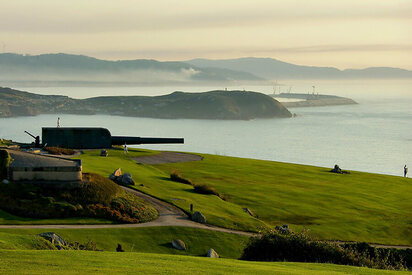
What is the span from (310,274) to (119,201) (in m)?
23.3

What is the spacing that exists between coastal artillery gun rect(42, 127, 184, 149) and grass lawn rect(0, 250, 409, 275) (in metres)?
Result: 54.6

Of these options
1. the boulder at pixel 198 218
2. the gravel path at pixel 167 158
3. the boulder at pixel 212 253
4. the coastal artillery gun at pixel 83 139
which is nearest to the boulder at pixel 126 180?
the boulder at pixel 198 218

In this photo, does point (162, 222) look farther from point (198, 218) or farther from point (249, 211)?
point (249, 211)

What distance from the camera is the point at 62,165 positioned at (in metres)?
40.8

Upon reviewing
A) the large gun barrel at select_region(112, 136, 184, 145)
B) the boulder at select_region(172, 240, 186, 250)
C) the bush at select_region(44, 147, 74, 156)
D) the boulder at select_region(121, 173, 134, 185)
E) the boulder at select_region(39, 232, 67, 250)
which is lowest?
the boulder at select_region(172, 240, 186, 250)

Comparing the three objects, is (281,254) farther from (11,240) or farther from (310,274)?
(11,240)

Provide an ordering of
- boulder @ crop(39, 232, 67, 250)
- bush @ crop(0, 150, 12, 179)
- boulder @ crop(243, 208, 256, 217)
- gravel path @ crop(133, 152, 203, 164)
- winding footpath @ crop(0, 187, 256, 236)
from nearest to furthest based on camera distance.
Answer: boulder @ crop(39, 232, 67, 250), winding footpath @ crop(0, 187, 256, 236), bush @ crop(0, 150, 12, 179), boulder @ crop(243, 208, 256, 217), gravel path @ crop(133, 152, 203, 164)

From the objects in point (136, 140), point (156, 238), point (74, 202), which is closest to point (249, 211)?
point (156, 238)

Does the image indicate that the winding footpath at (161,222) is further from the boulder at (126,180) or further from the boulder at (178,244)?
the boulder at (178,244)

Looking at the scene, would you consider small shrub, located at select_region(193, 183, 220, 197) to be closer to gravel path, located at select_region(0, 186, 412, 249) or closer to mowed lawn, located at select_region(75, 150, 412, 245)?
mowed lawn, located at select_region(75, 150, 412, 245)

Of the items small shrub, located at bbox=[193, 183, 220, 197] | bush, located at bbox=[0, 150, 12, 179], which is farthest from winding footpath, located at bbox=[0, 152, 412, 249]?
small shrub, located at bbox=[193, 183, 220, 197]

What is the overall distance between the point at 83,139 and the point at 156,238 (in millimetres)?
43294

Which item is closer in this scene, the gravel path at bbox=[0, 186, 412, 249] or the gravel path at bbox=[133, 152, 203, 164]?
the gravel path at bbox=[0, 186, 412, 249]

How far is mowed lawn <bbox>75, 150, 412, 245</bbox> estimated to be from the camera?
48438mm
